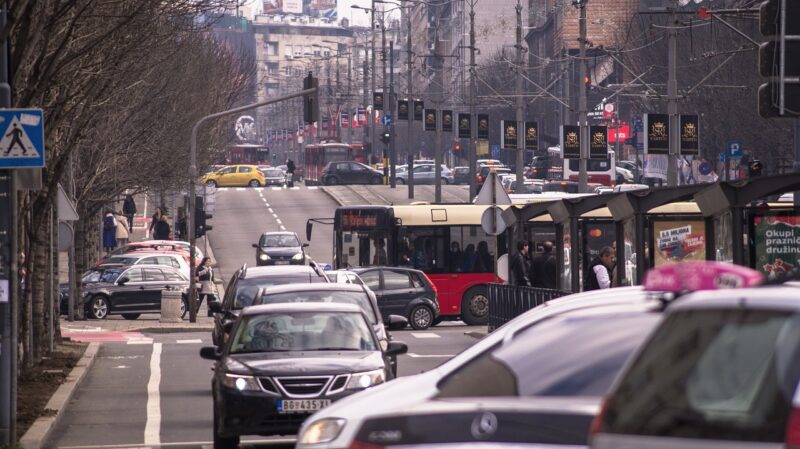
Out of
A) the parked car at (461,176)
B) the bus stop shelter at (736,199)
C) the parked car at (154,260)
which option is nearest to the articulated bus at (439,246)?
the parked car at (154,260)

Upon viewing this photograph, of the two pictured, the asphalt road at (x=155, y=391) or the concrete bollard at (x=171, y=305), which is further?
the concrete bollard at (x=171, y=305)

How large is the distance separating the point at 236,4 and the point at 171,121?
99.6ft

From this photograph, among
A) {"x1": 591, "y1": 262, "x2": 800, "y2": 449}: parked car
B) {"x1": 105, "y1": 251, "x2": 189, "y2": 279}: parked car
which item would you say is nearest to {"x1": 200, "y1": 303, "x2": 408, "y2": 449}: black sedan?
{"x1": 591, "y1": 262, "x2": 800, "y2": 449}: parked car

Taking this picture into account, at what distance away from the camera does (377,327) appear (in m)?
16.0

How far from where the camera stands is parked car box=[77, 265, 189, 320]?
39.3 m

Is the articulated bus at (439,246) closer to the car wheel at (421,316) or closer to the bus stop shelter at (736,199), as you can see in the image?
the car wheel at (421,316)

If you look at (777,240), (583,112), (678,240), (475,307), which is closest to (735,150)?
(583,112)

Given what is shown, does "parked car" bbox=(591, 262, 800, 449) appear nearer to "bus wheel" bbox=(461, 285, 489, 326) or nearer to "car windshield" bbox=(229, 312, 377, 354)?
"car windshield" bbox=(229, 312, 377, 354)

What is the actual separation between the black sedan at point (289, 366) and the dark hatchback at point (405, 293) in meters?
19.1

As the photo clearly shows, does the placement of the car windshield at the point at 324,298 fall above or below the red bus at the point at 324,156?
below

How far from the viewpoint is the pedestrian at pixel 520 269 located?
28.5 m

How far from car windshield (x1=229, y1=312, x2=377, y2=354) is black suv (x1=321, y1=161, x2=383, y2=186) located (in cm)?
8377

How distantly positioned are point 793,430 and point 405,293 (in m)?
29.6

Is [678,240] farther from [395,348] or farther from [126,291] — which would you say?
[126,291]
